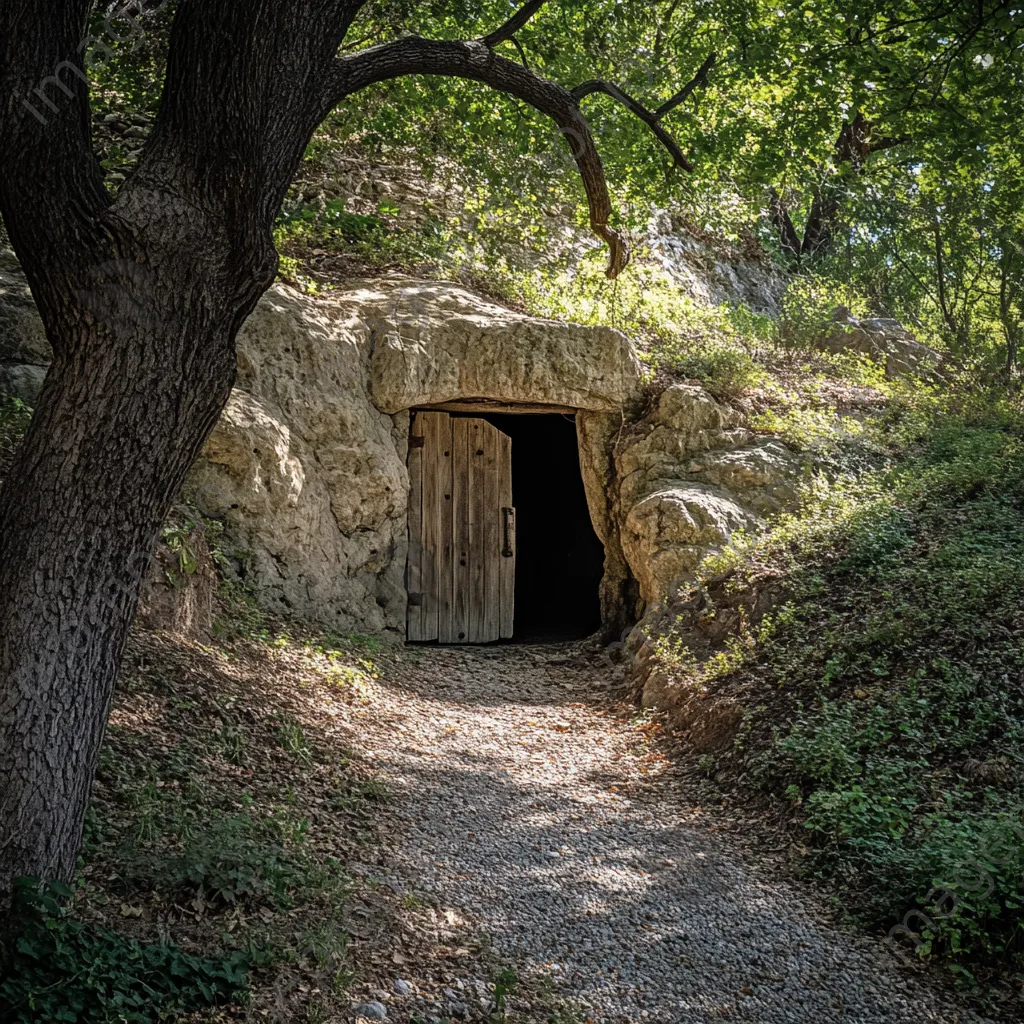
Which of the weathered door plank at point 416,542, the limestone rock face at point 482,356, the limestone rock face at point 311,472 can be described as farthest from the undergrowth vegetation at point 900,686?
the limestone rock face at point 311,472

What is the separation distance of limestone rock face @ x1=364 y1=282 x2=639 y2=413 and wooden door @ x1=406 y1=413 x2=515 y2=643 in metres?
0.71

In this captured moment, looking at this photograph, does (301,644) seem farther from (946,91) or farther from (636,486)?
(946,91)

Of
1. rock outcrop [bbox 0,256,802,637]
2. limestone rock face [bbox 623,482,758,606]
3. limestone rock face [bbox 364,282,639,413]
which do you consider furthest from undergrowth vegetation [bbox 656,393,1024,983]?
limestone rock face [bbox 364,282,639,413]

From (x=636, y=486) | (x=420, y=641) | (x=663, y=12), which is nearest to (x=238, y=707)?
(x=420, y=641)

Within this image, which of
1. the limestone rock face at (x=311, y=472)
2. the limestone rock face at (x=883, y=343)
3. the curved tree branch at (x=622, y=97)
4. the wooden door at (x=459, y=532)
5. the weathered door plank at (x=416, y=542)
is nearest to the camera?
the curved tree branch at (x=622, y=97)

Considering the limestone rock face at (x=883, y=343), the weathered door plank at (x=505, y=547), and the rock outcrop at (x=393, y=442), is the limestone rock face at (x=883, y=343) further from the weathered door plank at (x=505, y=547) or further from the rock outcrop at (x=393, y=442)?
the weathered door plank at (x=505, y=547)

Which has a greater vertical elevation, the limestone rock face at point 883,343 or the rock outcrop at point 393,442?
the limestone rock face at point 883,343

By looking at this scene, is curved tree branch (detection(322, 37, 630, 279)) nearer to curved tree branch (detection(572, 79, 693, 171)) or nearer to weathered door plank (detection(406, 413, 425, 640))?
curved tree branch (detection(572, 79, 693, 171))

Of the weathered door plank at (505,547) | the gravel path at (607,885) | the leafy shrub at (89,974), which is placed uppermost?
the weathered door plank at (505,547)

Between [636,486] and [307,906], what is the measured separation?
269 inches

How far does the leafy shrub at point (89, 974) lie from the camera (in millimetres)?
3145

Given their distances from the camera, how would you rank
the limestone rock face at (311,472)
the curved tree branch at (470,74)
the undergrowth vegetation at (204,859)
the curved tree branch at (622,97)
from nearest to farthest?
the undergrowth vegetation at (204,859), the curved tree branch at (470,74), the curved tree branch at (622,97), the limestone rock face at (311,472)

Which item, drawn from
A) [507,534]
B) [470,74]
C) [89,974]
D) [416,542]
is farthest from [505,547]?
[89,974]

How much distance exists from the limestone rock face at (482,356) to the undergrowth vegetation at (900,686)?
103 inches
